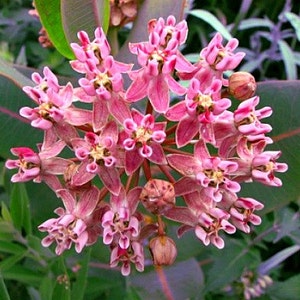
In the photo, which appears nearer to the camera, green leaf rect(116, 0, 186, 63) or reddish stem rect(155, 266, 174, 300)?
green leaf rect(116, 0, 186, 63)

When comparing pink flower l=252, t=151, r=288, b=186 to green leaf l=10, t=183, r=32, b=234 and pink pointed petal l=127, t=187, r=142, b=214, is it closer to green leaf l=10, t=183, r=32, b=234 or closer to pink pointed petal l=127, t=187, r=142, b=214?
pink pointed petal l=127, t=187, r=142, b=214

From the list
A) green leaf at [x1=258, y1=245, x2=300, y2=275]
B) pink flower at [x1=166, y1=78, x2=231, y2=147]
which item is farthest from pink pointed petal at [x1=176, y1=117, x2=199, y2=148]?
green leaf at [x1=258, y1=245, x2=300, y2=275]

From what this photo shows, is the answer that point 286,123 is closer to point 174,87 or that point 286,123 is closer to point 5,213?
point 174,87

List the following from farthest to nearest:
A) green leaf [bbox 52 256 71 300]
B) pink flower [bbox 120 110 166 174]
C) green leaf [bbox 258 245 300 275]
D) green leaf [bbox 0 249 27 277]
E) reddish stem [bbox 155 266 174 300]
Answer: green leaf [bbox 258 245 300 275]
reddish stem [bbox 155 266 174 300]
green leaf [bbox 0 249 27 277]
green leaf [bbox 52 256 71 300]
pink flower [bbox 120 110 166 174]

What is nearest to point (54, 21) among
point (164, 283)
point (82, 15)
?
point (82, 15)

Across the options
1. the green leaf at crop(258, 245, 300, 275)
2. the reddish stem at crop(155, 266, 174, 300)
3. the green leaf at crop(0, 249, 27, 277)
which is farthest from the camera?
the green leaf at crop(258, 245, 300, 275)

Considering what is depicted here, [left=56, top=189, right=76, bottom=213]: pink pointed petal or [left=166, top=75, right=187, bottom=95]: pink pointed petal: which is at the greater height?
[left=166, top=75, right=187, bottom=95]: pink pointed petal

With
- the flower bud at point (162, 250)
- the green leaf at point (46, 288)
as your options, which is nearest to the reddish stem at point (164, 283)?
the green leaf at point (46, 288)
